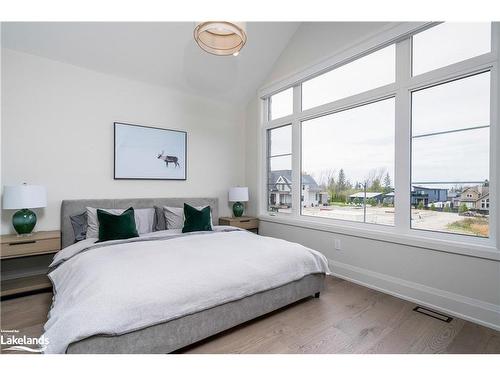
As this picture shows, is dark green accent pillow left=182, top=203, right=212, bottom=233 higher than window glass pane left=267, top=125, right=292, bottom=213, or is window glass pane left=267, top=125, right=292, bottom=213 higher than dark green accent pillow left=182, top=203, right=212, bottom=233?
window glass pane left=267, top=125, right=292, bottom=213

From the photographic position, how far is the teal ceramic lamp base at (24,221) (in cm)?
262

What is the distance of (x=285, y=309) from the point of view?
7.57ft

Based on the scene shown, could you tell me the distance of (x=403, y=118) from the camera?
8.57ft

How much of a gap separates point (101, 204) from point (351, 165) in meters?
3.30

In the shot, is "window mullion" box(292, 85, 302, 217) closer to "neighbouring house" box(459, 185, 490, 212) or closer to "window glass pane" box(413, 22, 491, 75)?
"window glass pane" box(413, 22, 491, 75)

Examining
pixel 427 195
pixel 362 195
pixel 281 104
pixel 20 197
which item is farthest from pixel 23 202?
pixel 427 195

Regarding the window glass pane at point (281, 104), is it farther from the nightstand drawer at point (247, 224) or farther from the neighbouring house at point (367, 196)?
the nightstand drawer at point (247, 224)

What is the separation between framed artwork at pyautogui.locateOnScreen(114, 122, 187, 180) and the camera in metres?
3.46

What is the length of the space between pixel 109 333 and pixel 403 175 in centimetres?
285

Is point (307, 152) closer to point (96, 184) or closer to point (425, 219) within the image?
point (425, 219)

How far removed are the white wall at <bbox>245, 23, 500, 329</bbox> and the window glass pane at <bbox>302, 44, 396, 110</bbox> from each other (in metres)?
0.24

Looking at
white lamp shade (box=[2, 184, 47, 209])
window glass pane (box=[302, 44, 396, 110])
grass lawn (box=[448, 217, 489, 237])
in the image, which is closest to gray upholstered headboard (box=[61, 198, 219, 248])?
white lamp shade (box=[2, 184, 47, 209])

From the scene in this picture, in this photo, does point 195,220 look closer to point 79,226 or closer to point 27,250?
point 79,226
